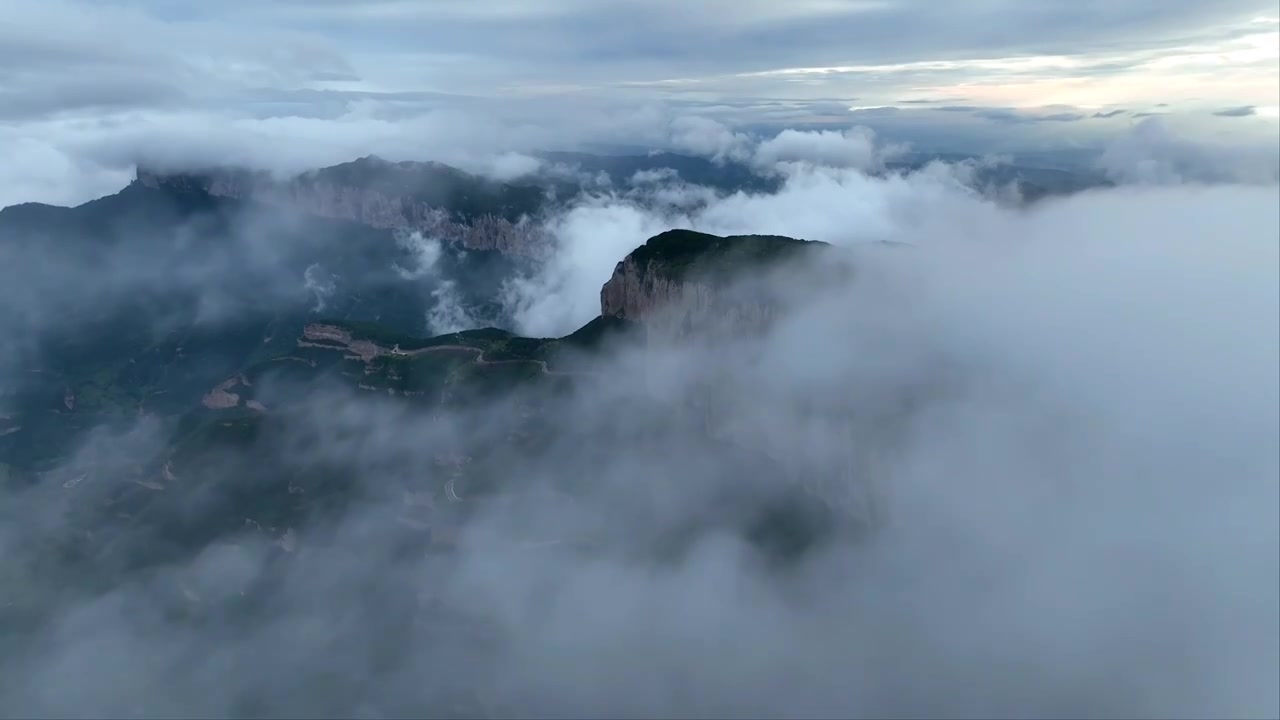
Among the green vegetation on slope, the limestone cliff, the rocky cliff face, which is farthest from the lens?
the green vegetation on slope

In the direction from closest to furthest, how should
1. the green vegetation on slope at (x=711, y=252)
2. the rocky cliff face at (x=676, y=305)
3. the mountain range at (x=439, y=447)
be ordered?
1. the mountain range at (x=439, y=447)
2. the rocky cliff face at (x=676, y=305)
3. the green vegetation on slope at (x=711, y=252)

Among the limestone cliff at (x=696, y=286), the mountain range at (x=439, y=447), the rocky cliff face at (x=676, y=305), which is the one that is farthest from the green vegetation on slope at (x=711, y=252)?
the rocky cliff face at (x=676, y=305)

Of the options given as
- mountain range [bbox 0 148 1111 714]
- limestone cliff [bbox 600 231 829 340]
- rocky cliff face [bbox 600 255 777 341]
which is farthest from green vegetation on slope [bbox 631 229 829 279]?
rocky cliff face [bbox 600 255 777 341]

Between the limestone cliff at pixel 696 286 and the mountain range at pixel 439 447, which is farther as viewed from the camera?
the limestone cliff at pixel 696 286

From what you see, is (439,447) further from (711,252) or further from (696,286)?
(711,252)

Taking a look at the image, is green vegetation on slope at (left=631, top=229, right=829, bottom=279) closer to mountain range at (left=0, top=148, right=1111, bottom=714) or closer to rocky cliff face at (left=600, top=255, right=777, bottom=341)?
mountain range at (left=0, top=148, right=1111, bottom=714)

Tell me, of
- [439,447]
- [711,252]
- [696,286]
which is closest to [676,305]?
[696,286]

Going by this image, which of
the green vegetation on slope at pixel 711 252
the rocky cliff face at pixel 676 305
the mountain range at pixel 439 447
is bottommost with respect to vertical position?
the mountain range at pixel 439 447

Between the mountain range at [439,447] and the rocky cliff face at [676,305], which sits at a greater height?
the rocky cliff face at [676,305]

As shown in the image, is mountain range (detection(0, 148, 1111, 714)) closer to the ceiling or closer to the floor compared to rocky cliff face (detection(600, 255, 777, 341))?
closer to the floor

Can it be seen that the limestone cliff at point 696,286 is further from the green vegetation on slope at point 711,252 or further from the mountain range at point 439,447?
the mountain range at point 439,447

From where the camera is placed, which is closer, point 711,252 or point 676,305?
point 676,305

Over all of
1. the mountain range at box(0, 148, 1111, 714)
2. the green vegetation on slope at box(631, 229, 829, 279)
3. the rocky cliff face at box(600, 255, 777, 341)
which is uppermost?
the green vegetation on slope at box(631, 229, 829, 279)
